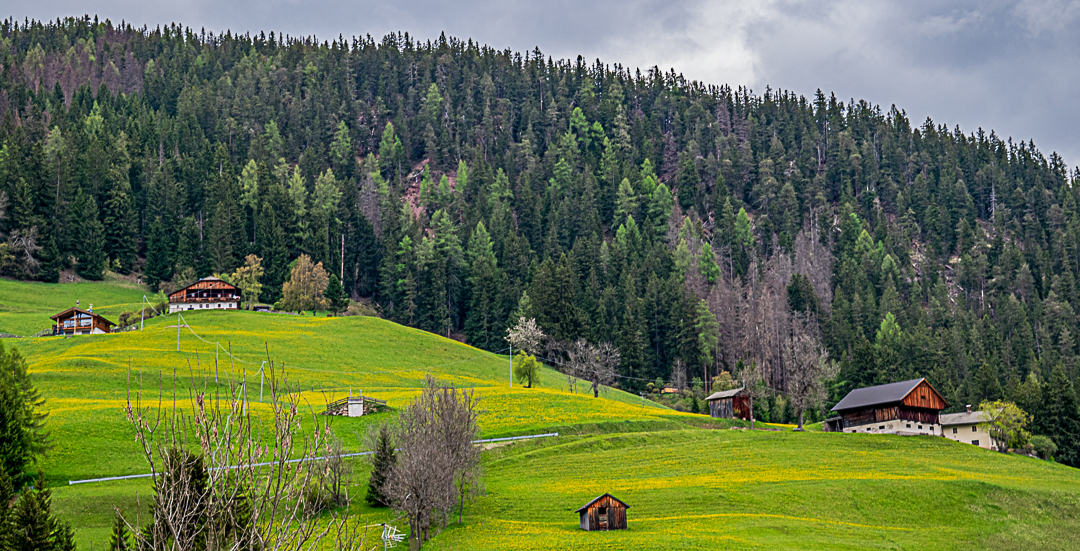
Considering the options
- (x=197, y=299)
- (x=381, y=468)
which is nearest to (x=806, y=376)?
(x=381, y=468)

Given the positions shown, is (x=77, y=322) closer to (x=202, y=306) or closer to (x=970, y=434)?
(x=202, y=306)

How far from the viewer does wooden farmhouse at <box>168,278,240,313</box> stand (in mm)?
128375

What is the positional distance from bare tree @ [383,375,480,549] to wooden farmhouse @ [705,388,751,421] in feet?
168

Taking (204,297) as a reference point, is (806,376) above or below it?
below

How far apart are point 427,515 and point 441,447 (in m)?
4.58

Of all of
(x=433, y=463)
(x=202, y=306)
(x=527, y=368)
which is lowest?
(x=433, y=463)

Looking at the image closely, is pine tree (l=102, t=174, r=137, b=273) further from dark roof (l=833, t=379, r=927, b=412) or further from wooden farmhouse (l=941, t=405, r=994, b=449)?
wooden farmhouse (l=941, t=405, r=994, b=449)

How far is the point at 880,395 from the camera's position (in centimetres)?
8656

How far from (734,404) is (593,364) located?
2154cm

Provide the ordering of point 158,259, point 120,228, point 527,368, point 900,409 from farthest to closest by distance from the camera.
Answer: point 120,228 → point 158,259 → point 527,368 → point 900,409

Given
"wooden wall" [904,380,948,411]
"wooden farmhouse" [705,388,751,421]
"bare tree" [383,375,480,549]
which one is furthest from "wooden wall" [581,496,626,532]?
"wooden farmhouse" [705,388,751,421]

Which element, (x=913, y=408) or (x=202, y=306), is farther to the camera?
(x=202, y=306)

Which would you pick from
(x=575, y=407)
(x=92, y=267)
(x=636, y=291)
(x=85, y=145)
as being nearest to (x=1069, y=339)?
(x=636, y=291)

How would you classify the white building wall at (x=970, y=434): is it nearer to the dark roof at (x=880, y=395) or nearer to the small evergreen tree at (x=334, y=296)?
the dark roof at (x=880, y=395)
